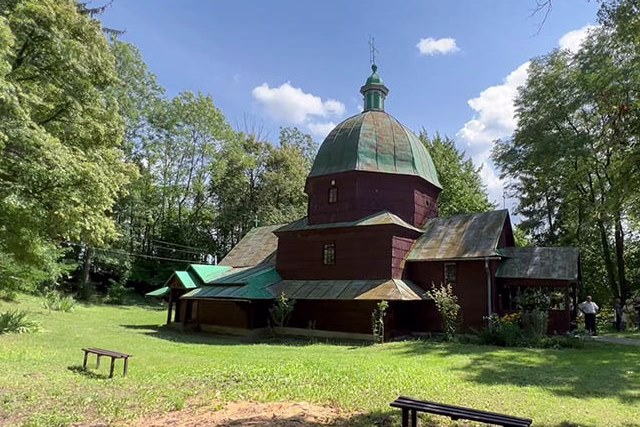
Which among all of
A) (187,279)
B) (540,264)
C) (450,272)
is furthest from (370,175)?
(187,279)

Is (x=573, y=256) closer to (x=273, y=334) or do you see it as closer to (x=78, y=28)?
(x=273, y=334)

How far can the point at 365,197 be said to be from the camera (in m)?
19.7

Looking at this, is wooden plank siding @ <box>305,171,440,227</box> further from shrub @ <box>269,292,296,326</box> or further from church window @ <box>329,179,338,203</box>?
shrub @ <box>269,292,296,326</box>

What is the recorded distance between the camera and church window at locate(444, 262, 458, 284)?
18359mm

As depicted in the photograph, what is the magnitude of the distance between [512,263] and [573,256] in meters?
2.33

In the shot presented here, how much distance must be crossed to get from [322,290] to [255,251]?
750 cm

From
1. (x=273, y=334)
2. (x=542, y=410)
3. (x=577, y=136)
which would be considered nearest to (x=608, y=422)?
(x=542, y=410)

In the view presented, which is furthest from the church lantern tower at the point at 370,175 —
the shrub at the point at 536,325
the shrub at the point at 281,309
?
the shrub at the point at 536,325

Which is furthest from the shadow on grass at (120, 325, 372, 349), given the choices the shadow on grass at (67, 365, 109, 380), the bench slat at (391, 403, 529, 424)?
the bench slat at (391, 403, 529, 424)

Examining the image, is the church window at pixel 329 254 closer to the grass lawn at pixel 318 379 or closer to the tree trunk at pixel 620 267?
→ the grass lawn at pixel 318 379

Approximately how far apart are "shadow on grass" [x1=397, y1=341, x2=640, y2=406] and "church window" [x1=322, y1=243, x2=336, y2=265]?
17.9 feet

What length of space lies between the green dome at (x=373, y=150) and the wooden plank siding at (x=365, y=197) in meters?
0.34

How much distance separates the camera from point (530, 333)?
611 inches

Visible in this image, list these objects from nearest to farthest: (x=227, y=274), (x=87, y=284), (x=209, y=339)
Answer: (x=209, y=339) → (x=227, y=274) → (x=87, y=284)
